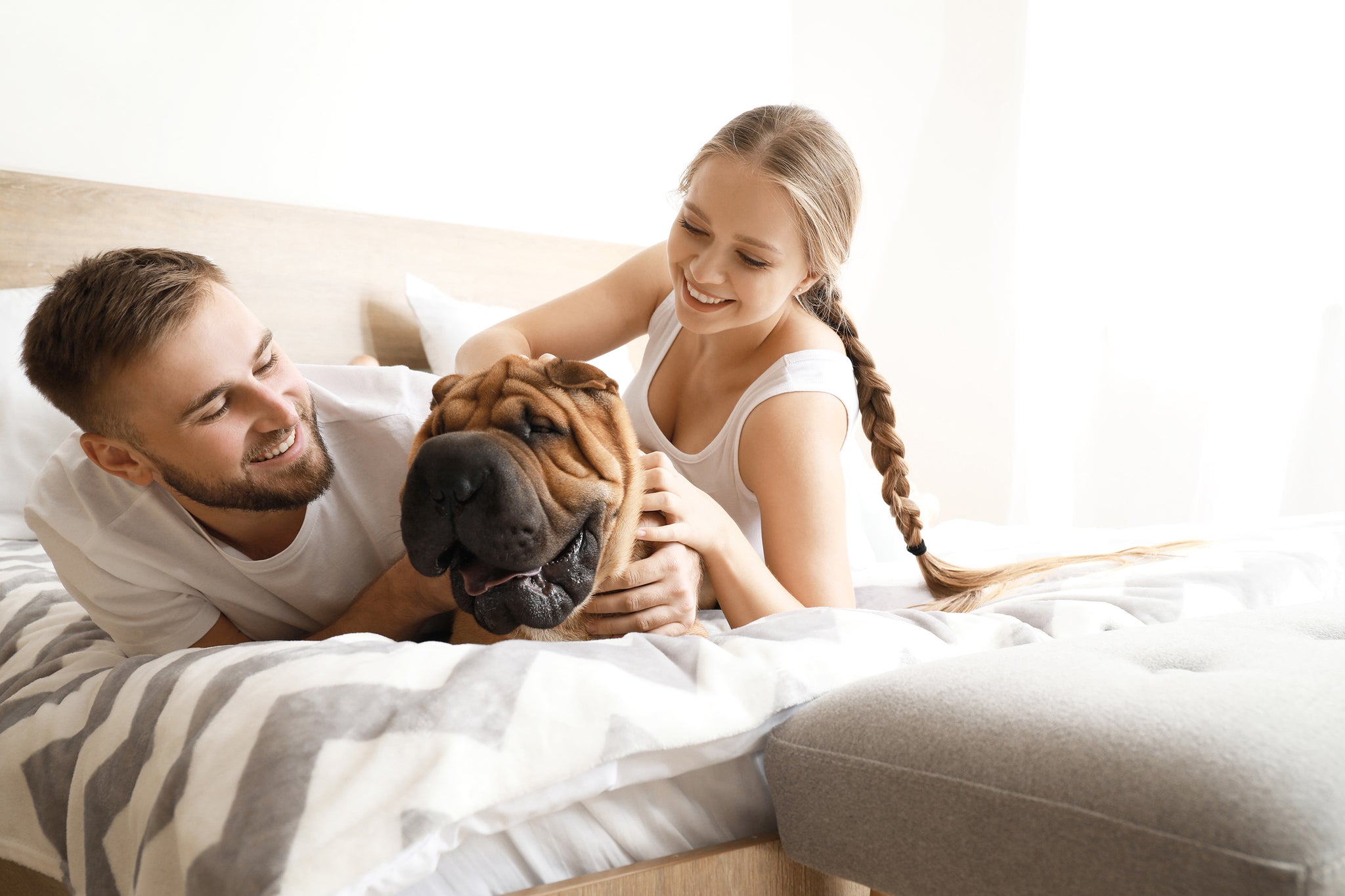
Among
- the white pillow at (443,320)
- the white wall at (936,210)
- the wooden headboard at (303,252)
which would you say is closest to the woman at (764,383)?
the white pillow at (443,320)

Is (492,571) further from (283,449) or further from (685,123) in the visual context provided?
(685,123)

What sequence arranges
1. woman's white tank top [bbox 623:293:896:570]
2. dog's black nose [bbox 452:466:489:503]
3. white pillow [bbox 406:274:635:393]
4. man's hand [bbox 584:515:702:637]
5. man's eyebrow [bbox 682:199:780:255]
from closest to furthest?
dog's black nose [bbox 452:466:489:503] < man's hand [bbox 584:515:702:637] < man's eyebrow [bbox 682:199:780:255] < woman's white tank top [bbox 623:293:896:570] < white pillow [bbox 406:274:635:393]

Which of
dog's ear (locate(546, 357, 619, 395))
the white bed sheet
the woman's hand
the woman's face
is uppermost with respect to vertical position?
the woman's face

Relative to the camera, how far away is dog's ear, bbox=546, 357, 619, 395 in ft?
3.67

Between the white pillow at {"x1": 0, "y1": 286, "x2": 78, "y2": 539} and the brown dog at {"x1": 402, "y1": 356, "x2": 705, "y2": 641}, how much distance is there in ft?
4.56

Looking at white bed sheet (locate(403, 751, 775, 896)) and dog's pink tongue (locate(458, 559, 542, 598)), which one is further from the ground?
dog's pink tongue (locate(458, 559, 542, 598))

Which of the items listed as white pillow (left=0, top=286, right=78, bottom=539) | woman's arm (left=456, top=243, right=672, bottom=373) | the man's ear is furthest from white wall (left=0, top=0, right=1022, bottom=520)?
the man's ear

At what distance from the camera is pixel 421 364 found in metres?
2.79

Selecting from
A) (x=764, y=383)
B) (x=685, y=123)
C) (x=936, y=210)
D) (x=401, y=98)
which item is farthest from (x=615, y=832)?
(x=936, y=210)

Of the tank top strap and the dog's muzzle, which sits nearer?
the dog's muzzle

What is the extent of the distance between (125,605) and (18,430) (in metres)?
1.03

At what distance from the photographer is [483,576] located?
1016 mm

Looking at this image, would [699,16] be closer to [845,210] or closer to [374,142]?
[374,142]

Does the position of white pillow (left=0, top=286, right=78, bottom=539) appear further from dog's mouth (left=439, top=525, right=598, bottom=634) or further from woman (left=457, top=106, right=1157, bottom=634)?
dog's mouth (left=439, top=525, right=598, bottom=634)
